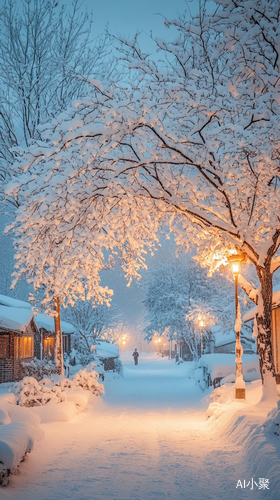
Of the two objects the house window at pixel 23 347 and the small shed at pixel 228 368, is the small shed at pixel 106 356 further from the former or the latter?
the small shed at pixel 228 368

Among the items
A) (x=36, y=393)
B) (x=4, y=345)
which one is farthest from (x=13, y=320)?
(x=36, y=393)

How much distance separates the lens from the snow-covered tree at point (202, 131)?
7844 millimetres

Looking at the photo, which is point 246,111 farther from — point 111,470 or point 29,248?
point 111,470

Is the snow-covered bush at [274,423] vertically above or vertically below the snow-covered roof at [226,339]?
above

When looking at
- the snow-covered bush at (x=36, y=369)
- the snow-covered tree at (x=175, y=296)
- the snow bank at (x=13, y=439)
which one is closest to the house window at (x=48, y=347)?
the snow-covered tree at (x=175, y=296)

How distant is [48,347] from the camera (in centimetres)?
3900

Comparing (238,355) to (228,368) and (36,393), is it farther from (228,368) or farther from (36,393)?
(228,368)

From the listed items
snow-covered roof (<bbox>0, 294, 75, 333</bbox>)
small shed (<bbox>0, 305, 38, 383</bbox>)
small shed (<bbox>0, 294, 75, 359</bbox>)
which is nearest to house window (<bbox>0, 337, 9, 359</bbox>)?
small shed (<bbox>0, 305, 38, 383</bbox>)

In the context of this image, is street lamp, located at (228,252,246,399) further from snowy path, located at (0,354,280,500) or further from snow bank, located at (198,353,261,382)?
snow bank, located at (198,353,261,382)

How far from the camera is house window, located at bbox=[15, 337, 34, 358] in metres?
24.6

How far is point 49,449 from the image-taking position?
25.2 ft

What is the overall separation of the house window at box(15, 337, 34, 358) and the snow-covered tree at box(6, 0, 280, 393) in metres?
14.8

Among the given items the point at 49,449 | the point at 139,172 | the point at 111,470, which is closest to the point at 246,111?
the point at 139,172

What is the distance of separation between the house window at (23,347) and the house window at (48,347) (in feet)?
27.2
